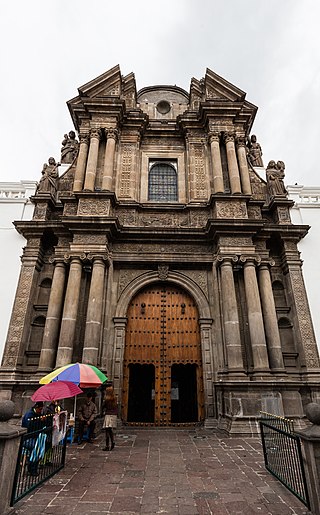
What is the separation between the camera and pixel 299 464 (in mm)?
4469

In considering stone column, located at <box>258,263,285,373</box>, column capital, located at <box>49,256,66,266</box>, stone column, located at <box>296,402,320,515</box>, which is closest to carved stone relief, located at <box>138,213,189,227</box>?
column capital, located at <box>49,256,66,266</box>

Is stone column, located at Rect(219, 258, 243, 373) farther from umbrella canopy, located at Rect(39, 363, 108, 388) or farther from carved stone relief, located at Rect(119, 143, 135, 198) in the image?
carved stone relief, located at Rect(119, 143, 135, 198)

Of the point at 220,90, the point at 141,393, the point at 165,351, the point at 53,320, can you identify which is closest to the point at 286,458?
the point at 165,351

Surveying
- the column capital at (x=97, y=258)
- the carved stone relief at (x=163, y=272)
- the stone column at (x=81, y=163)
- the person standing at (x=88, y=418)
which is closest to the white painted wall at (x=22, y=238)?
the stone column at (x=81, y=163)

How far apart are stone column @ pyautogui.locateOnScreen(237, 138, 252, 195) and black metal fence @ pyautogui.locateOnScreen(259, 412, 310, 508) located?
882 cm

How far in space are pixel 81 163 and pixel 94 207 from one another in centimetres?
256

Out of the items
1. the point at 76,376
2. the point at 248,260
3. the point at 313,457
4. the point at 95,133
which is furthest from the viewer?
the point at 95,133

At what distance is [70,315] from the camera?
10.1m

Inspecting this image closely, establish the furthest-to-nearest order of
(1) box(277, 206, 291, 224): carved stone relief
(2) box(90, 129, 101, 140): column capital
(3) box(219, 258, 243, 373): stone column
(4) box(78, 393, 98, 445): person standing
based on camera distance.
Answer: (2) box(90, 129, 101, 140): column capital < (1) box(277, 206, 291, 224): carved stone relief < (3) box(219, 258, 243, 373): stone column < (4) box(78, 393, 98, 445): person standing

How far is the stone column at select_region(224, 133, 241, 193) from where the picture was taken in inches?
490

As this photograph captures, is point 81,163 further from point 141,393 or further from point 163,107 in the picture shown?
point 141,393

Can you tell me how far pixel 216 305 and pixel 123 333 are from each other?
3391 mm

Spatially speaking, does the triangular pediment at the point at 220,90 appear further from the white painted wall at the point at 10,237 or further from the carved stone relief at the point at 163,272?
the white painted wall at the point at 10,237

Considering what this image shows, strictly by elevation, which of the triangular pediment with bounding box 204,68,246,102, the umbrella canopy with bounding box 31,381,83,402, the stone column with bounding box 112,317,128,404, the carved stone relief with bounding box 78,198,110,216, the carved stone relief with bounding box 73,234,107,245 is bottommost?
the umbrella canopy with bounding box 31,381,83,402
